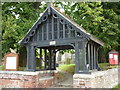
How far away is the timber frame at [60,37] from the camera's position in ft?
28.1

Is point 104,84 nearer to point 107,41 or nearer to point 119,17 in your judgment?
point 107,41

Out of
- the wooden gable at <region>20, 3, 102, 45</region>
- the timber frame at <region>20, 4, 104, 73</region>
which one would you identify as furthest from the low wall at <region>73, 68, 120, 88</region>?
the wooden gable at <region>20, 3, 102, 45</region>

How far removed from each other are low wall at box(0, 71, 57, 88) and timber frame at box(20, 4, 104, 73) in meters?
0.48

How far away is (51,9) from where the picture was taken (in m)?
9.39

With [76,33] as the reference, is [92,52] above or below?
below

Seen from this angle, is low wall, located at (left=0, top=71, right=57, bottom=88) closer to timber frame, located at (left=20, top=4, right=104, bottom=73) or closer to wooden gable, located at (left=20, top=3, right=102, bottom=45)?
timber frame, located at (left=20, top=4, right=104, bottom=73)

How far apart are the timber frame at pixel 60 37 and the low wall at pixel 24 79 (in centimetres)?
48

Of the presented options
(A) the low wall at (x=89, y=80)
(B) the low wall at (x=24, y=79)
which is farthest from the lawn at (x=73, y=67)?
(B) the low wall at (x=24, y=79)

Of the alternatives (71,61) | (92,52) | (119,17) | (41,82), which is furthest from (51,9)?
(71,61)

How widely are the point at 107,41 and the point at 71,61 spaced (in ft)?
57.0

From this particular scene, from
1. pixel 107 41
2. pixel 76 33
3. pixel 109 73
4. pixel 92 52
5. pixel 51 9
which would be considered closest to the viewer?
pixel 76 33

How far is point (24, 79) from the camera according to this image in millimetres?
9789

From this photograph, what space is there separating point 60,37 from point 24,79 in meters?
3.30

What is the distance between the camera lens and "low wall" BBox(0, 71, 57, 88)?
31.6ft
